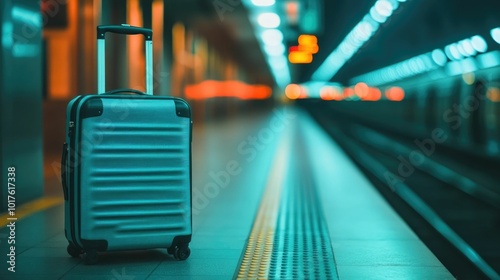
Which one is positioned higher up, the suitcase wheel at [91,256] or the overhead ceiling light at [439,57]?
the overhead ceiling light at [439,57]

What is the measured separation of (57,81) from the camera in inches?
568

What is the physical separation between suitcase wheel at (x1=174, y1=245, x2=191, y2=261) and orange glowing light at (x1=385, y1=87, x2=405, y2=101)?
23339 millimetres

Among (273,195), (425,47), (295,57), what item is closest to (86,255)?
(273,195)

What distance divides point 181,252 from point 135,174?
603 mm

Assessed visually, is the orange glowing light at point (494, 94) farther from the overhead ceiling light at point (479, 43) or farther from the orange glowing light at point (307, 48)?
the orange glowing light at point (307, 48)

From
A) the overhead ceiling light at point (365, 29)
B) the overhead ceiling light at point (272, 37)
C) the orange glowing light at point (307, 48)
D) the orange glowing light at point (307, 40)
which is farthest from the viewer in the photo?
the overhead ceiling light at point (272, 37)

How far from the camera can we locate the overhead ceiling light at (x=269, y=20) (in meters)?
22.0

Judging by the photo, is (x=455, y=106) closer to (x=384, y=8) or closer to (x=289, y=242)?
(x=384, y=8)

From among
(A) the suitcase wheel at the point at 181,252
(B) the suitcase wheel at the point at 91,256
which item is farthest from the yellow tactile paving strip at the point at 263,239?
(B) the suitcase wheel at the point at 91,256

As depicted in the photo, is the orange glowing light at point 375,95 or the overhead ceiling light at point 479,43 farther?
the orange glowing light at point 375,95

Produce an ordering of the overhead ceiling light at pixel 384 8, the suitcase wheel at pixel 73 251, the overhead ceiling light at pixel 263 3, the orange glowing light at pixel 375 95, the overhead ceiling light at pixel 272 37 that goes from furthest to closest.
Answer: the orange glowing light at pixel 375 95 < the overhead ceiling light at pixel 272 37 < the overhead ceiling light at pixel 263 3 < the overhead ceiling light at pixel 384 8 < the suitcase wheel at pixel 73 251

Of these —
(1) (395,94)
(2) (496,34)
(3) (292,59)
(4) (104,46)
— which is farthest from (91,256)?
(1) (395,94)

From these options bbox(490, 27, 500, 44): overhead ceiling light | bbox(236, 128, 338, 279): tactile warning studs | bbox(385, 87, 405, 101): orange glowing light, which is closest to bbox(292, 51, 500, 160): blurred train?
bbox(385, 87, 405, 101): orange glowing light

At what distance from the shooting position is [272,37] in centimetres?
2897
